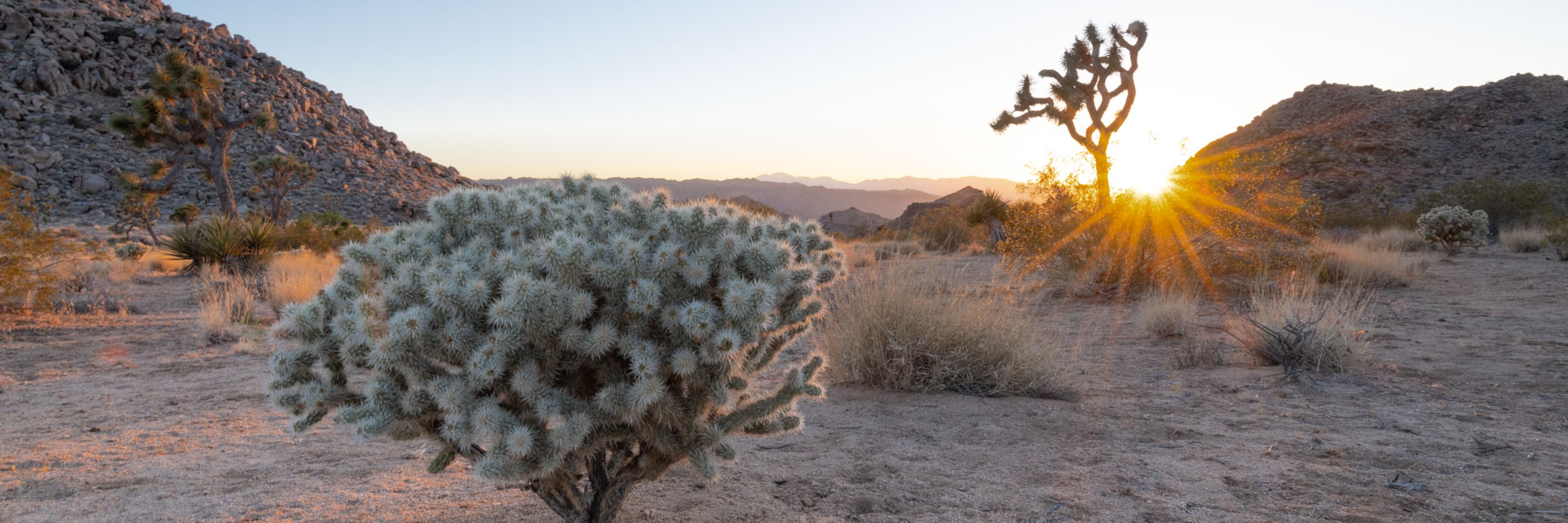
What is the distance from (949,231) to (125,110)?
40966 mm

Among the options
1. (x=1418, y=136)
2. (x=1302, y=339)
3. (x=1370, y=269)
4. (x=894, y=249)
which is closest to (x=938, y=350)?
(x=1302, y=339)

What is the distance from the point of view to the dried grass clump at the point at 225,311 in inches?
334

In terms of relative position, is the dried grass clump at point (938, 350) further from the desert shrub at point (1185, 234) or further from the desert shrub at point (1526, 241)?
the desert shrub at point (1526, 241)

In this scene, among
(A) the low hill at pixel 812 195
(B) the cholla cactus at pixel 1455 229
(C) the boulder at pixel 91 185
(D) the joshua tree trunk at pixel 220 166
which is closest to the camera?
(B) the cholla cactus at pixel 1455 229

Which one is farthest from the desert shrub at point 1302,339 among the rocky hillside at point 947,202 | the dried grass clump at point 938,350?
the rocky hillside at point 947,202

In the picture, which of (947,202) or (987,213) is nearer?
(987,213)

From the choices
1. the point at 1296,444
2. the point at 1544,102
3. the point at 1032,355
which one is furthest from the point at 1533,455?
the point at 1544,102

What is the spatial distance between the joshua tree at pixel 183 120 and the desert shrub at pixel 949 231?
19275 millimetres

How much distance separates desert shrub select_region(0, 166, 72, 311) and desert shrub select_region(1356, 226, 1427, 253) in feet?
72.3

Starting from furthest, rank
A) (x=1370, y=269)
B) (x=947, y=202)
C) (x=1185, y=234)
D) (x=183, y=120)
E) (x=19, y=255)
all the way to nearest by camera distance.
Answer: (x=947, y=202) < (x=183, y=120) < (x=1370, y=269) < (x=1185, y=234) < (x=19, y=255)

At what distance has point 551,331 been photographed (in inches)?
96.7

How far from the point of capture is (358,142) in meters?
46.8

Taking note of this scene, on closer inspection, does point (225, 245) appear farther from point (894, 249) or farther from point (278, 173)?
point (278, 173)

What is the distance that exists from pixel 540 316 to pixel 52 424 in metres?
4.89
